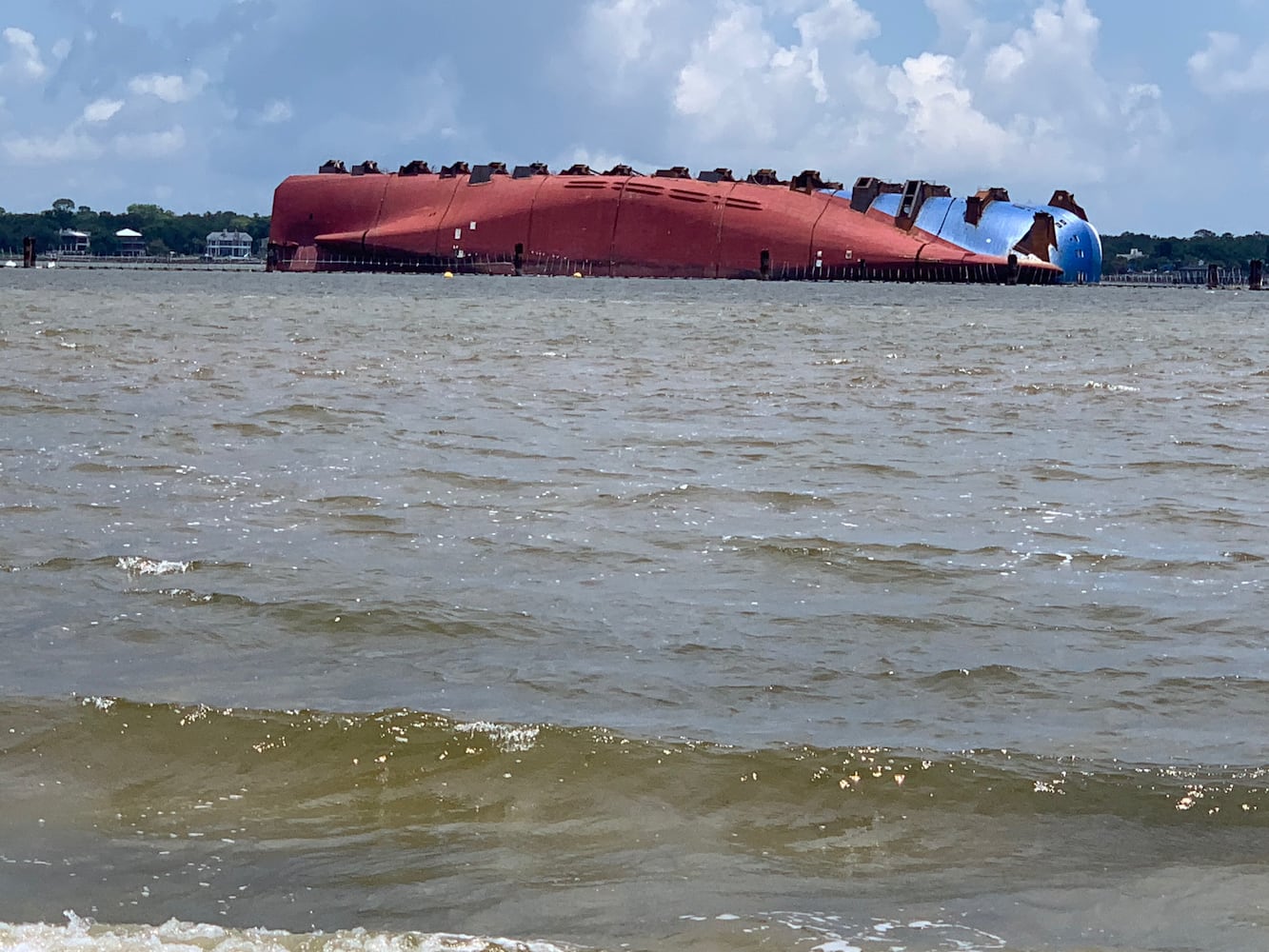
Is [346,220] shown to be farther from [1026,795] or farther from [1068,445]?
[1026,795]

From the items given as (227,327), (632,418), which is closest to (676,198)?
(227,327)

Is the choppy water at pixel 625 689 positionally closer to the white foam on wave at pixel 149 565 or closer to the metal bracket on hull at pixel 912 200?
the white foam on wave at pixel 149 565

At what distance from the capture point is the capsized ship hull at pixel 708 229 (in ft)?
230

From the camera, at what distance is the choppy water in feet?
9.42

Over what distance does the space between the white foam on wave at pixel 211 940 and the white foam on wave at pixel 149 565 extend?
2.80 metres

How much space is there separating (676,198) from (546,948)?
6903 cm

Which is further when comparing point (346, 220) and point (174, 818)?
point (346, 220)

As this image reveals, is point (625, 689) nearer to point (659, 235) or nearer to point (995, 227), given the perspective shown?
point (659, 235)

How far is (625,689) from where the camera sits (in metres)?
4.22

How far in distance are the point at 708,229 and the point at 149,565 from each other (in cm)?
6554

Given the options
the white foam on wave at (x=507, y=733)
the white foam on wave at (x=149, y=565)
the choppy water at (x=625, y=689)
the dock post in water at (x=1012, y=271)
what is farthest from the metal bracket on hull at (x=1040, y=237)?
the white foam on wave at (x=507, y=733)

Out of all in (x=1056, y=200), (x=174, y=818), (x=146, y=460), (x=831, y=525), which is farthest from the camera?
(x=1056, y=200)

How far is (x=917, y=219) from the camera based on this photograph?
7194 centimetres

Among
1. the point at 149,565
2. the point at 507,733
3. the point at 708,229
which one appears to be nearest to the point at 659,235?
the point at 708,229
